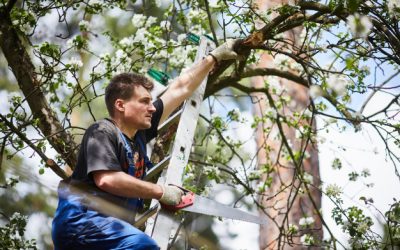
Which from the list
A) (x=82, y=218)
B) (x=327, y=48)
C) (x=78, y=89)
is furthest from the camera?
(x=78, y=89)

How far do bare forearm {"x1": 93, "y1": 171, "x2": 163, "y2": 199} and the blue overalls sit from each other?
0.64 feet

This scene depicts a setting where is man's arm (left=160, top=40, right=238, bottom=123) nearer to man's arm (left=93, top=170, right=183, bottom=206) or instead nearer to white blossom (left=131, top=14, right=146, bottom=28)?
man's arm (left=93, top=170, right=183, bottom=206)

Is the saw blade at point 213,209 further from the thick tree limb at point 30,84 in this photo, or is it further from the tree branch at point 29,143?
the thick tree limb at point 30,84

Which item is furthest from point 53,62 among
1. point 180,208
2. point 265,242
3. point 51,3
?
point 265,242

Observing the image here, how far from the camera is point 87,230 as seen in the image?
10.8 feet

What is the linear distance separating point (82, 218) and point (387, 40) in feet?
7.15

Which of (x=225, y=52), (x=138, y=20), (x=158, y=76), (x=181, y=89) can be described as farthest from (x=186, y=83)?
(x=138, y=20)

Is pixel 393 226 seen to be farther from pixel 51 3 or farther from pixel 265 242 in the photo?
pixel 265 242

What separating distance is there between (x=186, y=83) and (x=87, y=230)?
139 centimetres

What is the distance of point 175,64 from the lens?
22.8ft

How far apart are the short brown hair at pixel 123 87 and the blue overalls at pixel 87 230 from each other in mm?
752

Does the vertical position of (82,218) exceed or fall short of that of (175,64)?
it falls short

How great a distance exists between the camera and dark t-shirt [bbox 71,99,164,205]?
10.7 ft

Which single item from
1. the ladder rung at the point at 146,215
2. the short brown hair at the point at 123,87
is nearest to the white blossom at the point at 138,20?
the short brown hair at the point at 123,87
